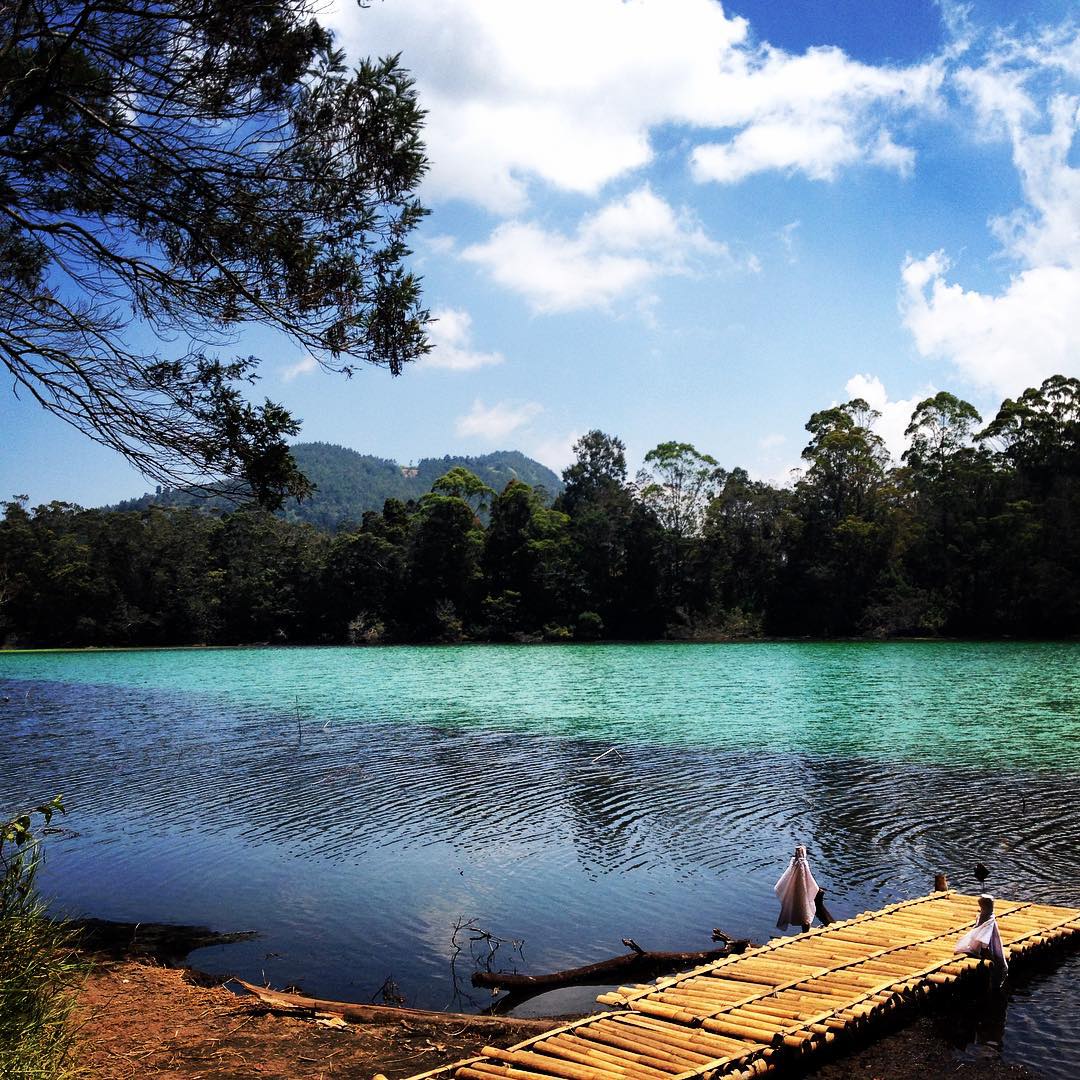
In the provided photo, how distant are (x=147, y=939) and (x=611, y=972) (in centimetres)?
564

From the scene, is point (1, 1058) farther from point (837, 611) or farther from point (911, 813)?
point (837, 611)

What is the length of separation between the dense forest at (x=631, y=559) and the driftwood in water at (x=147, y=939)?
63.7 m

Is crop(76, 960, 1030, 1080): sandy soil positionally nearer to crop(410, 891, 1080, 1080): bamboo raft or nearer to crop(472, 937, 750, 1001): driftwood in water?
crop(410, 891, 1080, 1080): bamboo raft

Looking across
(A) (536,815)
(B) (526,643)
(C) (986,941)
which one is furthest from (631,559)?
(C) (986,941)

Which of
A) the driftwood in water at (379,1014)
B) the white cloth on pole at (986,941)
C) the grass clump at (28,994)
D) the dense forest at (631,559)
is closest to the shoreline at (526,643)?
the dense forest at (631,559)

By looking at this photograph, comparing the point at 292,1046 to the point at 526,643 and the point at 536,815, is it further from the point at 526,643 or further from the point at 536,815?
the point at 526,643

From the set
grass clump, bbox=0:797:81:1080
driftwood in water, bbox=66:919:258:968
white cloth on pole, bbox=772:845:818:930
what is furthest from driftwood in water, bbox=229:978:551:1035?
white cloth on pole, bbox=772:845:818:930

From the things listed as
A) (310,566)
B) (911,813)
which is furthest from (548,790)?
(310,566)

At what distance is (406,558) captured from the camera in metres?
82.1

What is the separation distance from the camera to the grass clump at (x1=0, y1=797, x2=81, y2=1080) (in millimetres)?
5270

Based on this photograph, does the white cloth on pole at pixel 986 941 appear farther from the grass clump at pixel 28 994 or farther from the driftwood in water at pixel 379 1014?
the grass clump at pixel 28 994

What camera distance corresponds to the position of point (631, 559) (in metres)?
79.2

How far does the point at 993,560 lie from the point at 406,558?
47830mm

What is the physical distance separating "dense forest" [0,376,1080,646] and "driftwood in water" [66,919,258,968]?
63690 millimetres
